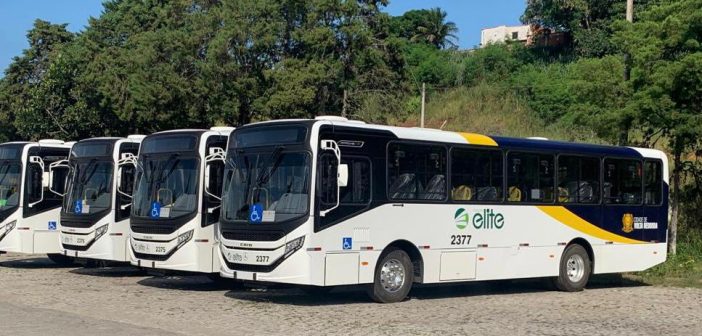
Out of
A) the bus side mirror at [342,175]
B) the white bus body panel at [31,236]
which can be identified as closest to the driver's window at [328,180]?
the bus side mirror at [342,175]

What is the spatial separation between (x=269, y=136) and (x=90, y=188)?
6462mm

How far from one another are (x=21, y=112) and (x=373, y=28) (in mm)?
20254

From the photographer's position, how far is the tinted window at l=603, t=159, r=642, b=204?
61.0ft

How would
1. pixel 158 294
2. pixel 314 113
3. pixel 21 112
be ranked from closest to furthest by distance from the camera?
1. pixel 158 294
2. pixel 314 113
3. pixel 21 112

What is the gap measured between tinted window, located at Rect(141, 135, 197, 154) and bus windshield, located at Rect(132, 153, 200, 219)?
14 cm

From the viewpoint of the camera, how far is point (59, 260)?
2197 cm

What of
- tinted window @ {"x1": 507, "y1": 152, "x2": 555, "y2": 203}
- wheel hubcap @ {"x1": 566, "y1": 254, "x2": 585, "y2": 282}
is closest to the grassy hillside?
wheel hubcap @ {"x1": 566, "y1": 254, "x2": 585, "y2": 282}

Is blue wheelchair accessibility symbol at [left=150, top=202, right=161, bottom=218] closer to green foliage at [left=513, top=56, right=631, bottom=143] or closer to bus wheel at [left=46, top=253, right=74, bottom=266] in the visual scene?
bus wheel at [left=46, top=253, right=74, bottom=266]

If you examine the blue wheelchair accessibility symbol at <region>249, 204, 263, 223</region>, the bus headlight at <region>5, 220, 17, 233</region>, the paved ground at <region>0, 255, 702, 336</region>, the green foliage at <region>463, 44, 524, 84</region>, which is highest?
the green foliage at <region>463, 44, 524, 84</region>

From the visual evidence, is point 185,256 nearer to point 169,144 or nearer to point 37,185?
point 169,144

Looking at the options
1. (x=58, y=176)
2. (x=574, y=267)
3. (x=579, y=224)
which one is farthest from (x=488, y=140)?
(x=58, y=176)

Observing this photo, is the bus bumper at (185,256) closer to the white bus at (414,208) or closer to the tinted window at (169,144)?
the white bus at (414,208)

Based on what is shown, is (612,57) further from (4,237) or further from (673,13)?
(4,237)

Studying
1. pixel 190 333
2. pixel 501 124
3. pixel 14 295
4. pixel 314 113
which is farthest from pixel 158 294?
pixel 501 124
